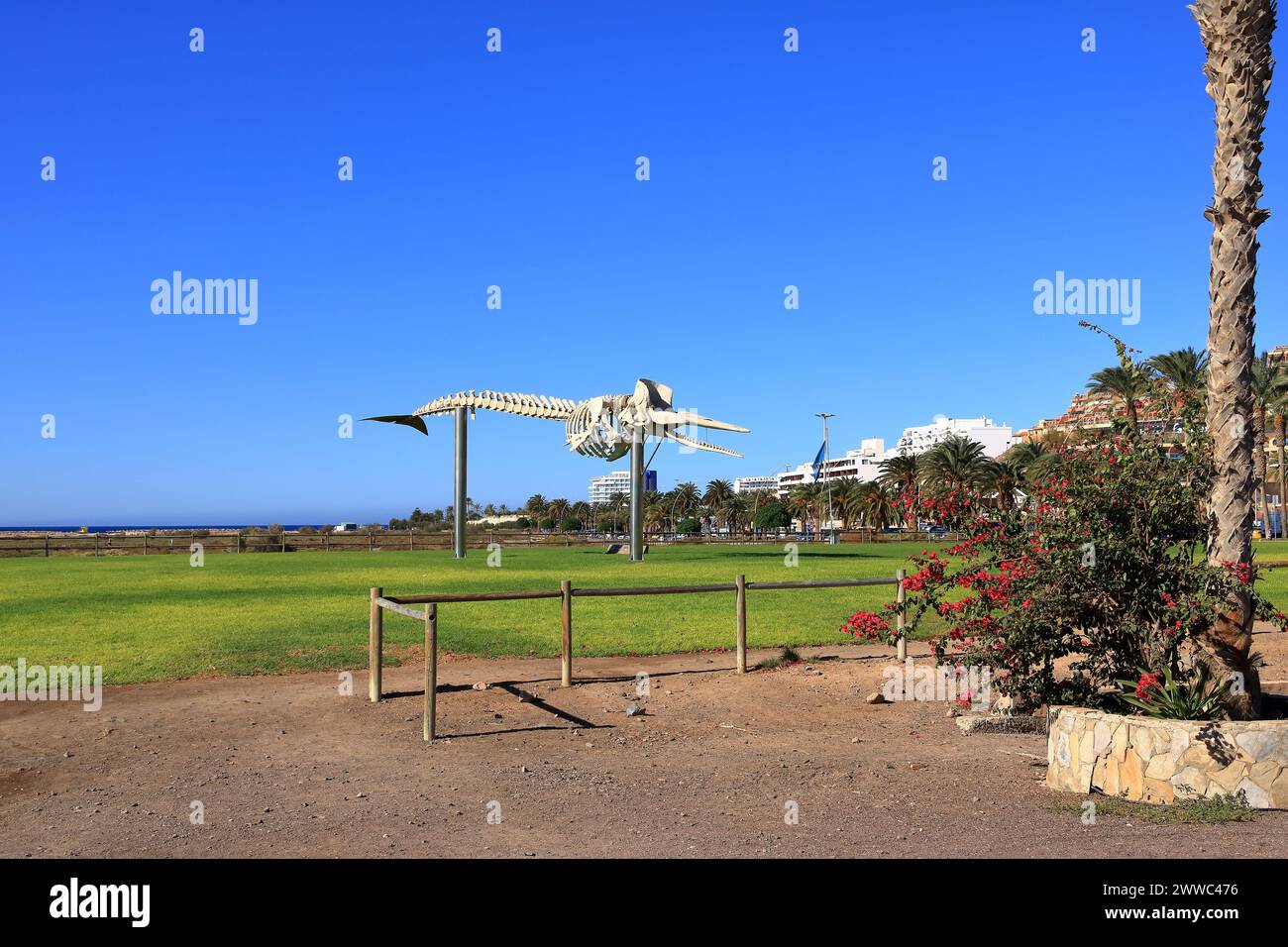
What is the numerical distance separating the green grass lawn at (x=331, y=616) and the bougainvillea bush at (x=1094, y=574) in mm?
7012

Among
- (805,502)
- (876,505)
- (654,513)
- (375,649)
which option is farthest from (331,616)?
(654,513)

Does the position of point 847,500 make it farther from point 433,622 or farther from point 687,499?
point 433,622

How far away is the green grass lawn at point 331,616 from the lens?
14.4 metres

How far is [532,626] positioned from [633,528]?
1986cm

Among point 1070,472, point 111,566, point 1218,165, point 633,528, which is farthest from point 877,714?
point 111,566

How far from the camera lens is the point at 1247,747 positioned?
6.67m

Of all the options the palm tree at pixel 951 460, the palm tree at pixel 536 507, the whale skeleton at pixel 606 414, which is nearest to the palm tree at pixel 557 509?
the palm tree at pixel 536 507

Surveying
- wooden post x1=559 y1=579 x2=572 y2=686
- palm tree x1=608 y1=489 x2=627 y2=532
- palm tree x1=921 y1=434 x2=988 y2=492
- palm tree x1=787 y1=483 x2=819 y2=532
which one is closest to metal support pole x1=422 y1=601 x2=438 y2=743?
wooden post x1=559 y1=579 x2=572 y2=686

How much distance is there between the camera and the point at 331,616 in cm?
1909

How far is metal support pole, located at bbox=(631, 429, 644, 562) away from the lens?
3775cm

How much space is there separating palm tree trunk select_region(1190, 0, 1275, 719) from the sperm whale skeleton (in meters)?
26.8

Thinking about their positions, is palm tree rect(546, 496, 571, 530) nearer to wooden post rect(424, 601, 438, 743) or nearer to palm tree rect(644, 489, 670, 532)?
palm tree rect(644, 489, 670, 532)

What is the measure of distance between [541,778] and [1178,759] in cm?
459

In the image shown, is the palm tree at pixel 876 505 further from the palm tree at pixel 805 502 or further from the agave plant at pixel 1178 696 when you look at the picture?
the agave plant at pixel 1178 696
